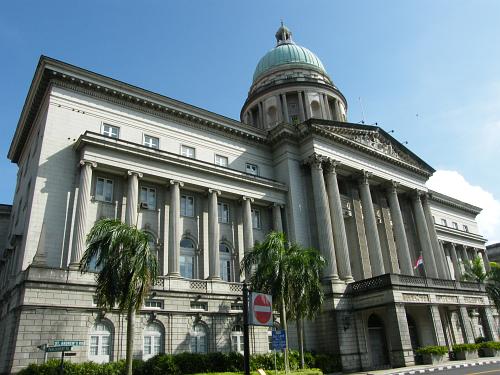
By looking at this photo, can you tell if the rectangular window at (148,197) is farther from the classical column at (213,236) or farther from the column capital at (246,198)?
the column capital at (246,198)

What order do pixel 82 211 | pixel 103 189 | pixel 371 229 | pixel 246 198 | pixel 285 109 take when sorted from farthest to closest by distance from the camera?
pixel 285 109
pixel 371 229
pixel 246 198
pixel 103 189
pixel 82 211

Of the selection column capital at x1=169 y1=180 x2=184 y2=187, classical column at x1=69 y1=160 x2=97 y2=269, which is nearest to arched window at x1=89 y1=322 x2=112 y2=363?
classical column at x1=69 y1=160 x2=97 y2=269

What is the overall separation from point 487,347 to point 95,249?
1342 inches

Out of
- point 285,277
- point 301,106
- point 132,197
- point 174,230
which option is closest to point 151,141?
point 132,197

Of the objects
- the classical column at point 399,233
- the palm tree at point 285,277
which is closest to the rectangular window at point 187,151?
the palm tree at point 285,277

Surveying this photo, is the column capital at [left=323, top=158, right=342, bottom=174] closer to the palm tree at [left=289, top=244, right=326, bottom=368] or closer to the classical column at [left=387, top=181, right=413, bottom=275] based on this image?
the classical column at [left=387, top=181, right=413, bottom=275]

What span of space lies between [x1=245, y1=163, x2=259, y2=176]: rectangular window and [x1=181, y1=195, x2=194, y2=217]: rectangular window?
7324mm

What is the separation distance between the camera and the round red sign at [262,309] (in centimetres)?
1748

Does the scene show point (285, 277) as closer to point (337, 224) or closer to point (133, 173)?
point (133, 173)

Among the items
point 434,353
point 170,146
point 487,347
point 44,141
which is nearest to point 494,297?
point 487,347

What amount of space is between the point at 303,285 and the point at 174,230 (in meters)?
10.8

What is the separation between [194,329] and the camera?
1166 inches

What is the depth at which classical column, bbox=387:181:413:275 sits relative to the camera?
43578 millimetres

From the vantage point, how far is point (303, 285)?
86.5 ft
